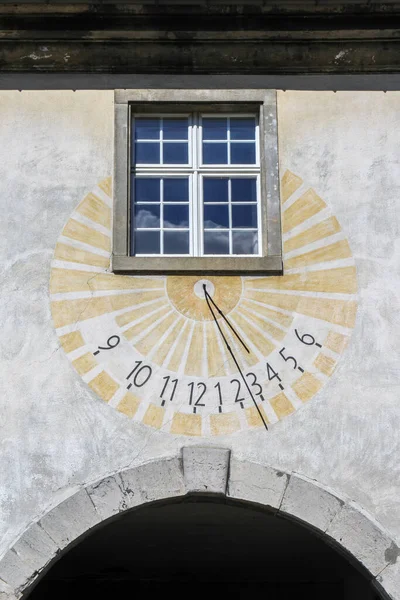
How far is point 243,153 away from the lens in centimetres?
924

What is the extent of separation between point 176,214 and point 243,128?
0.89 meters

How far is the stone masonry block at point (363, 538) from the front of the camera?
8.11 meters

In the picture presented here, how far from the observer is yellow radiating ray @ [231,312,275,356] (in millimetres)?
8562

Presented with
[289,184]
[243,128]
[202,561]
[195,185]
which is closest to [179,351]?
[195,185]

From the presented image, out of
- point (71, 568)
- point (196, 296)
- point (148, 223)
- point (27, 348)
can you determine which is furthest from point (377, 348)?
point (71, 568)

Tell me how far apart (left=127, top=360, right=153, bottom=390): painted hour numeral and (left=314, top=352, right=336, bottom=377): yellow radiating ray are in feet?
3.93

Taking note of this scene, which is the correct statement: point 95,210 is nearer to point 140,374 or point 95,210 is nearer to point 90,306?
point 90,306

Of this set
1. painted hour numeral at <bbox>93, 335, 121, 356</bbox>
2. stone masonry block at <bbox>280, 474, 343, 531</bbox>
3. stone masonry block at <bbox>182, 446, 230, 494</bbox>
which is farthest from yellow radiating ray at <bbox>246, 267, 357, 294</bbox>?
stone masonry block at <bbox>280, 474, 343, 531</bbox>

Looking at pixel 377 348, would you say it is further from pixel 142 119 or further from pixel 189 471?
pixel 142 119

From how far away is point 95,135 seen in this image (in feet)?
30.0

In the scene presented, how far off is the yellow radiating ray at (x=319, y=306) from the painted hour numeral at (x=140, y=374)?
952 mm

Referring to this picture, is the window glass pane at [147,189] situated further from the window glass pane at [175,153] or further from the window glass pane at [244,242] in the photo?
the window glass pane at [244,242]

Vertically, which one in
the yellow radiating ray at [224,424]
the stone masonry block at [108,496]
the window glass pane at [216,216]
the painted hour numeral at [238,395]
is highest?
the window glass pane at [216,216]

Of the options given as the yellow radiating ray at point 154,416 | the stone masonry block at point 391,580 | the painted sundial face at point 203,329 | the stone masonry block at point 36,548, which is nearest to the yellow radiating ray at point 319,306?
the painted sundial face at point 203,329
